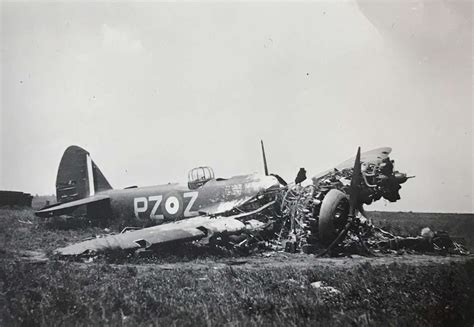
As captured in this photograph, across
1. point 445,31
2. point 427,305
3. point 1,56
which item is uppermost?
point 1,56

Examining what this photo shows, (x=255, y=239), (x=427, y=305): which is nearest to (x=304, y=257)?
(x=255, y=239)

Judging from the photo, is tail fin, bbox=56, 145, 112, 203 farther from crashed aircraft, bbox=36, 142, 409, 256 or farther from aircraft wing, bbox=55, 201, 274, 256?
aircraft wing, bbox=55, 201, 274, 256

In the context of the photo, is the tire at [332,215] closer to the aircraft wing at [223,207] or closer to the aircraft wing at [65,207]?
the aircraft wing at [223,207]

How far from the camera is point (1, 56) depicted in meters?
6.18

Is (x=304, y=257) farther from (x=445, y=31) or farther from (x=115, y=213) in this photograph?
(x=115, y=213)

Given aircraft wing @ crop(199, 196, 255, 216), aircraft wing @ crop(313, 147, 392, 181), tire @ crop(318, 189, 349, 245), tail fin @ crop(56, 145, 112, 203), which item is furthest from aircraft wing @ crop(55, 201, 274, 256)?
tail fin @ crop(56, 145, 112, 203)

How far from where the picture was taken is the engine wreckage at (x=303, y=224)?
26.5 feet

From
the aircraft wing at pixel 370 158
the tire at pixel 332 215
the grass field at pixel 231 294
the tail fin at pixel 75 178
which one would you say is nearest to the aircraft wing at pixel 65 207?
the tail fin at pixel 75 178

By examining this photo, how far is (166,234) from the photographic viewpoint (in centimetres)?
807

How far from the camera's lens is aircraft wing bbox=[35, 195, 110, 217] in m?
11.0

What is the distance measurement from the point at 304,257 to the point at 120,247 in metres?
3.68

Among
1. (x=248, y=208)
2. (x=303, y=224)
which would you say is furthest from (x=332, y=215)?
(x=248, y=208)

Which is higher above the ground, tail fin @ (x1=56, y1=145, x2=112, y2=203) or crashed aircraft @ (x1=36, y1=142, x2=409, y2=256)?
tail fin @ (x1=56, y1=145, x2=112, y2=203)

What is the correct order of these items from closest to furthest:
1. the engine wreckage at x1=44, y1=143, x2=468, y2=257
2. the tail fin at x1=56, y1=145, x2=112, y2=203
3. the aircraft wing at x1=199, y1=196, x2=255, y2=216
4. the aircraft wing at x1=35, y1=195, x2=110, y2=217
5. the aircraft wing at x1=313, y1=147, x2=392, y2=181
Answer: the engine wreckage at x1=44, y1=143, x2=468, y2=257, the aircraft wing at x1=313, y1=147, x2=392, y2=181, the aircraft wing at x1=199, y1=196, x2=255, y2=216, the aircraft wing at x1=35, y1=195, x2=110, y2=217, the tail fin at x1=56, y1=145, x2=112, y2=203
